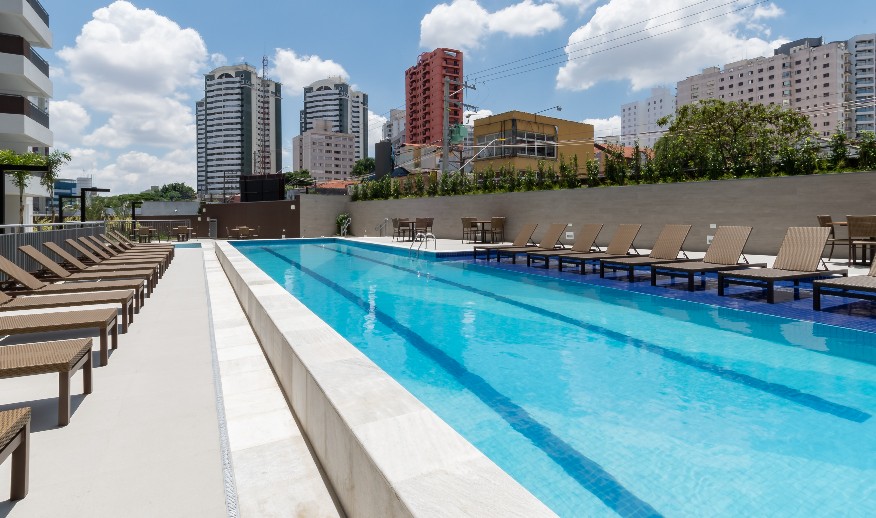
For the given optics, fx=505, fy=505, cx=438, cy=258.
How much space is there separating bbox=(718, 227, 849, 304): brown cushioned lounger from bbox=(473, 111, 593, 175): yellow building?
37391mm

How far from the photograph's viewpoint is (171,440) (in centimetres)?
259

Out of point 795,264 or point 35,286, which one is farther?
point 795,264

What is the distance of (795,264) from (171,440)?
8523mm

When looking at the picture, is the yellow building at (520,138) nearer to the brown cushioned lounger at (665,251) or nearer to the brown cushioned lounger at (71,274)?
the brown cushioned lounger at (665,251)

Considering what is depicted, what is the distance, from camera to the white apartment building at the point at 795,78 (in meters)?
106

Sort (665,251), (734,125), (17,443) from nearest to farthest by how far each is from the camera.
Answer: (17,443), (665,251), (734,125)

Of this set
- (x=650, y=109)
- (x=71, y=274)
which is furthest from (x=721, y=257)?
(x=650, y=109)

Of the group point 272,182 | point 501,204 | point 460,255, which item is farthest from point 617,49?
point 272,182

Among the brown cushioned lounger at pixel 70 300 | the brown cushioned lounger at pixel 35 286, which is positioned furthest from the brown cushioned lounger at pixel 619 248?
the brown cushioned lounger at pixel 70 300

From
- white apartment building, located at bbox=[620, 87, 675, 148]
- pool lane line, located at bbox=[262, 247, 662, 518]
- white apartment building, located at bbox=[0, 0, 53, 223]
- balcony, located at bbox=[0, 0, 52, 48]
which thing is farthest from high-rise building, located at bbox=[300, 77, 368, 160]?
pool lane line, located at bbox=[262, 247, 662, 518]

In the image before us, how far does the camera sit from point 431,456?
161 centimetres

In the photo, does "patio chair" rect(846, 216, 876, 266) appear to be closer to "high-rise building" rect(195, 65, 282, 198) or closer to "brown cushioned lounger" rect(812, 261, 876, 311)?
"brown cushioned lounger" rect(812, 261, 876, 311)

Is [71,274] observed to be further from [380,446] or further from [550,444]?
[380,446]

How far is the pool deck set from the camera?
205 centimetres
